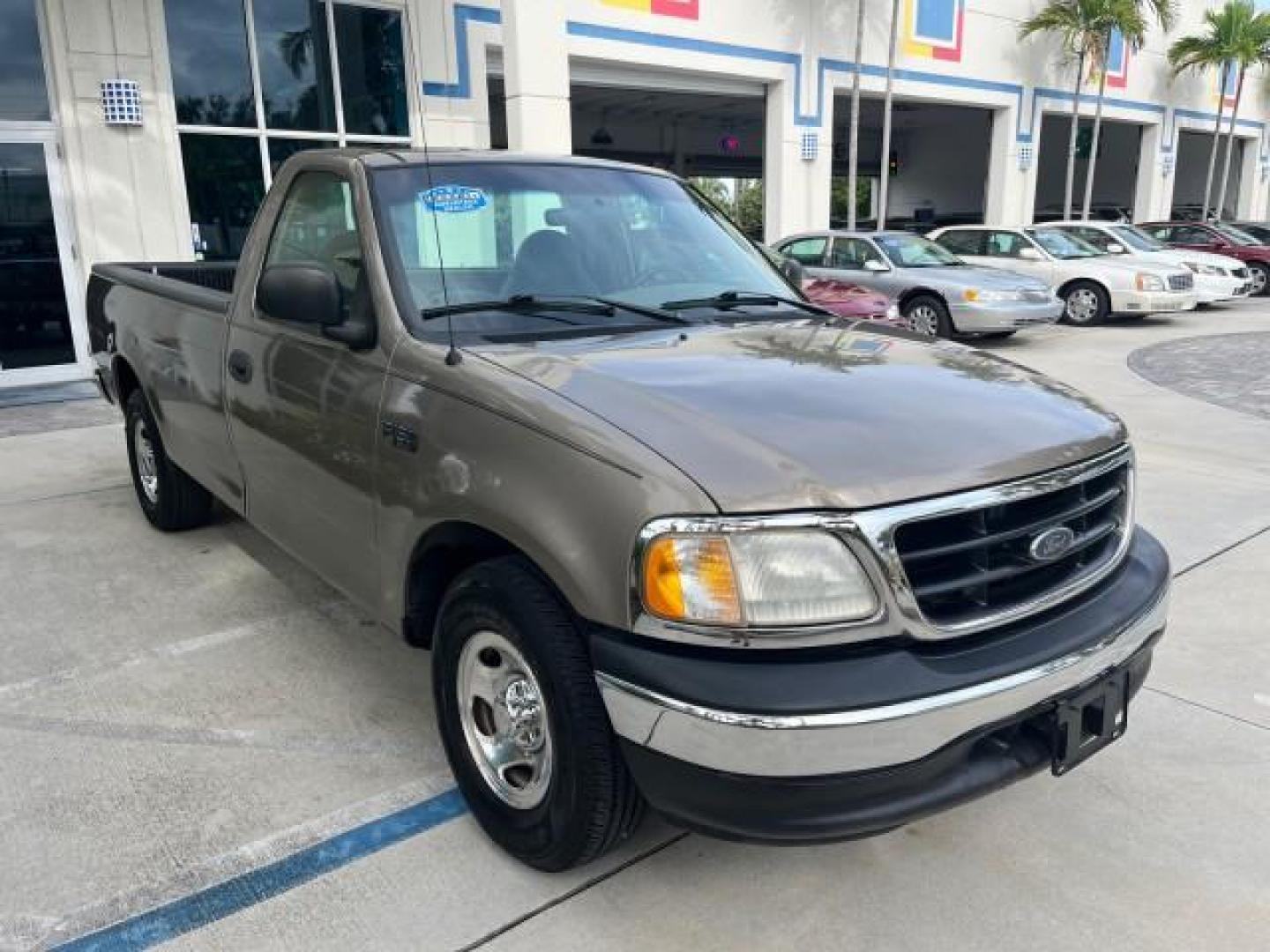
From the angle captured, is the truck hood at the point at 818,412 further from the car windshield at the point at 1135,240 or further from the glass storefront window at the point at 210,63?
the car windshield at the point at 1135,240

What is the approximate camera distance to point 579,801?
2.37 meters

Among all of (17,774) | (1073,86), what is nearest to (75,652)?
(17,774)

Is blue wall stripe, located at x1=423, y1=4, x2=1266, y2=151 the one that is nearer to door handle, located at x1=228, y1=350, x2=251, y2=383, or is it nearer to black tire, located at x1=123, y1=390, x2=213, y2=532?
black tire, located at x1=123, y1=390, x2=213, y2=532

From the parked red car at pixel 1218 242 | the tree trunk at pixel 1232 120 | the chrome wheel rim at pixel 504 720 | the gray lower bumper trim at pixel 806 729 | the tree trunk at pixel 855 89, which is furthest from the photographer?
the tree trunk at pixel 1232 120

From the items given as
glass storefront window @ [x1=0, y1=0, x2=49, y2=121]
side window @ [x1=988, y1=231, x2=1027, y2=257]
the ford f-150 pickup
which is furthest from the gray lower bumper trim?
side window @ [x1=988, y1=231, x2=1027, y2=257]

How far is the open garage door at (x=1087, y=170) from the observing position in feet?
119

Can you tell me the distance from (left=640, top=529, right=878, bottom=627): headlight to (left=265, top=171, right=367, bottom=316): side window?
1.64 m

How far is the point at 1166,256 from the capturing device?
17016 millimetres

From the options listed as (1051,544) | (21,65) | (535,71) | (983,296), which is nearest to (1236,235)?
(983,296)

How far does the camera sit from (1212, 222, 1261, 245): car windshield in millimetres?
21031

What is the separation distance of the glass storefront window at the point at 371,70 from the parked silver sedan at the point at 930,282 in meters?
5.72

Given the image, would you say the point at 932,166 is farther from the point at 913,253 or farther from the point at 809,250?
the point at 809,250

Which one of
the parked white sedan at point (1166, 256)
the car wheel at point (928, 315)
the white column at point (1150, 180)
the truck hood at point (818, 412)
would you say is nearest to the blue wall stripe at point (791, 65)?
the white column at point (1150, 180)

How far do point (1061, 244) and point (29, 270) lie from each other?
14529 millimetres
